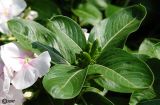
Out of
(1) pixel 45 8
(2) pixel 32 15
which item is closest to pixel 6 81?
(2) pixel 32 15

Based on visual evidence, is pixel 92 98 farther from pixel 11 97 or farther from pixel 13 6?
pixel 13 6

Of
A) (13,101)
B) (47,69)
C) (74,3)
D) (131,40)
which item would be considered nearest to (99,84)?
(47,69)

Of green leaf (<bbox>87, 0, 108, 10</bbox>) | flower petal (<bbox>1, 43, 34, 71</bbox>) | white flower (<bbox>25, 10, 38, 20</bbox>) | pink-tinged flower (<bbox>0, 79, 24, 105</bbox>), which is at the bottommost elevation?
pink-tinged flower (<bbox>0, 79, 24, 105</bbox>)

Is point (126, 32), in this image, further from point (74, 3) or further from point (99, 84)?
point (74, 3)

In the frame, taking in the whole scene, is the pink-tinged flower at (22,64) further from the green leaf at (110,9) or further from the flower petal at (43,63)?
the green leaf at (110,9)

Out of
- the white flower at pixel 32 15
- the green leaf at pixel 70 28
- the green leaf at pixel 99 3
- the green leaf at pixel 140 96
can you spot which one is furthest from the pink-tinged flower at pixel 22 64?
the green leaf at pixel 99 3

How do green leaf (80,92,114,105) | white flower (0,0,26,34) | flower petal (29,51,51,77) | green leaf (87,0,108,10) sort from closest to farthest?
flower petal (29,51,51,77), green leaf (80,92,114,105), white flower (0,0,26,34), green leaf (87,0,108,10)

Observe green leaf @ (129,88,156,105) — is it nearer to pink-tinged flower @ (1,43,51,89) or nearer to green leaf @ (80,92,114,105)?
green leaf @ (80,92,114,105)

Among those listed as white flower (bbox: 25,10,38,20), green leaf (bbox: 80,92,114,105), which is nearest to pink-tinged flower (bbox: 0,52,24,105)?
green leaf (bbox: 80,92,114,105)
